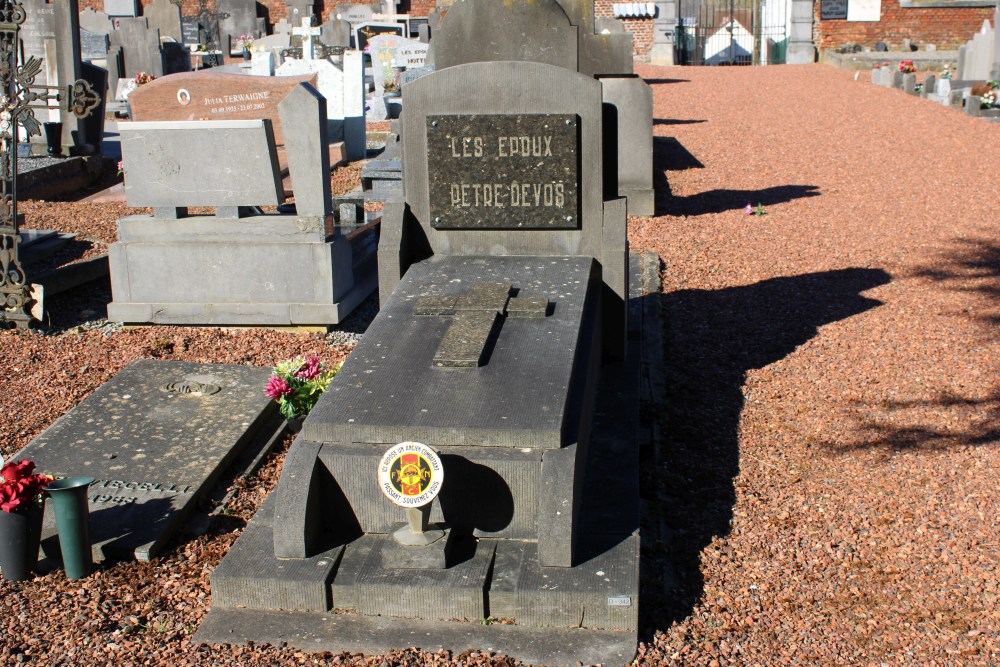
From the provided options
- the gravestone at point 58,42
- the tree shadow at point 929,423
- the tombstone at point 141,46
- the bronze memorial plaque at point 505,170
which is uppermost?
the tombstone at point 141,46

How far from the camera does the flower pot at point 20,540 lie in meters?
4.23

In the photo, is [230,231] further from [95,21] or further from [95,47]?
[95,21]

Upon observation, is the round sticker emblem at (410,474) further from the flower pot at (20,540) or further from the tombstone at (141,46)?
the tombstone at (141,46)

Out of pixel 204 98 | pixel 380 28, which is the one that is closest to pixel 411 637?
pixel 204 98

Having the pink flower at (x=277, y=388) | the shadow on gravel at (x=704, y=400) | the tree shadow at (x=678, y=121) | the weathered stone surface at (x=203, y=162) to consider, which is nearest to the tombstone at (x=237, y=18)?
the tree shadow at (x=678, y=121)

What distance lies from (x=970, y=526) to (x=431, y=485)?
2348 mm

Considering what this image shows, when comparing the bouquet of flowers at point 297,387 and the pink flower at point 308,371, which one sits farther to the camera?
the pink flower at point 308,371

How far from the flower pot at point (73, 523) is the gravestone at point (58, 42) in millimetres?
10928

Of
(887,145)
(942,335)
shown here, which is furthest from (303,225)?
(887,145)

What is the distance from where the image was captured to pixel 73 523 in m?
4.31

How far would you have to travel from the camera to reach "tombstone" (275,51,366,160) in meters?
14.4

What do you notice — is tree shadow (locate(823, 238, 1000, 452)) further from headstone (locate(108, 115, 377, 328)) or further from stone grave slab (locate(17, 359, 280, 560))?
headstone (locate(108, 115, 377, 328))

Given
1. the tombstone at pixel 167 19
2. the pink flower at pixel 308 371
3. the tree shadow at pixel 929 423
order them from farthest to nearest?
the tombstone at pixel 167 19 → the pink flower at pixel 308 371 → the tree shadow at pixel 929 423

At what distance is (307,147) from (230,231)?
0.79 metres
